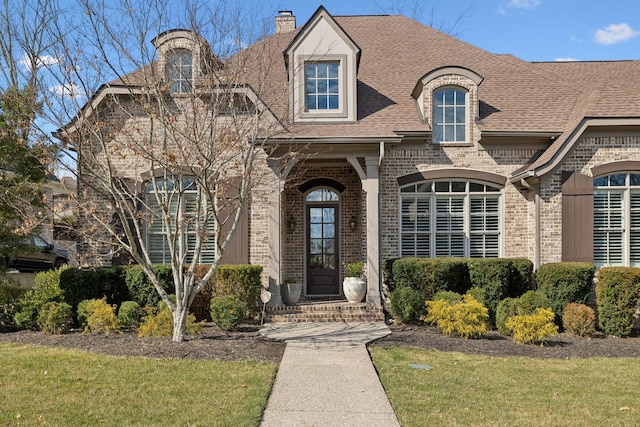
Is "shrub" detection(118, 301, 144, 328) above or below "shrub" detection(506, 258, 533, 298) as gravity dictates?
below

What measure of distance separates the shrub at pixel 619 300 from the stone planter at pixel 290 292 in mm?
6001

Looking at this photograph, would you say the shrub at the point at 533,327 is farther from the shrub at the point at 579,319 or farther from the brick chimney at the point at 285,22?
the brick chimney at the point at 285,22

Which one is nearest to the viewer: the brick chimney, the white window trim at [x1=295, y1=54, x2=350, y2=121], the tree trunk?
the tree trunk

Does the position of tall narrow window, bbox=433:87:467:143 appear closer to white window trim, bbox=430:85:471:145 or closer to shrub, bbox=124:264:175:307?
white window trim, bbox=430:85:471:145

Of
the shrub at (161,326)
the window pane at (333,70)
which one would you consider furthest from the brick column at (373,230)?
the shrub at (161,326)

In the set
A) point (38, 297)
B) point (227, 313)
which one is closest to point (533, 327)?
point (227, 313)

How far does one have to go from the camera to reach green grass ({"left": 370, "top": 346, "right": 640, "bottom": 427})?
204 inches

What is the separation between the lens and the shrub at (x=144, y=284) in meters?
10.7

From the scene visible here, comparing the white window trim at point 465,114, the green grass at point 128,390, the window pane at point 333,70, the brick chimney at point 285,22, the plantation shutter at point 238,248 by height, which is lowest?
the green grass at point 128,390

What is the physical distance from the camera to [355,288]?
453 inches

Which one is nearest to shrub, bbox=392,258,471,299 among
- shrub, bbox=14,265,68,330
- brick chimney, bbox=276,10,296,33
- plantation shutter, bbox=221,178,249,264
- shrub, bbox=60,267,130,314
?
plantation shutter, bbox=221,178,249,264

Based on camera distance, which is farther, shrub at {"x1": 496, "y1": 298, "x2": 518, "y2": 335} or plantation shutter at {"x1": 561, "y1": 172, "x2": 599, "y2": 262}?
plantation shutter at {"x1": 561, "y1": 172, "x2": 599, "y2": 262}

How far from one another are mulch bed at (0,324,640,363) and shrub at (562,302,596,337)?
7.1 inches

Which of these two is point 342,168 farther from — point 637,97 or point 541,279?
point 637,97
